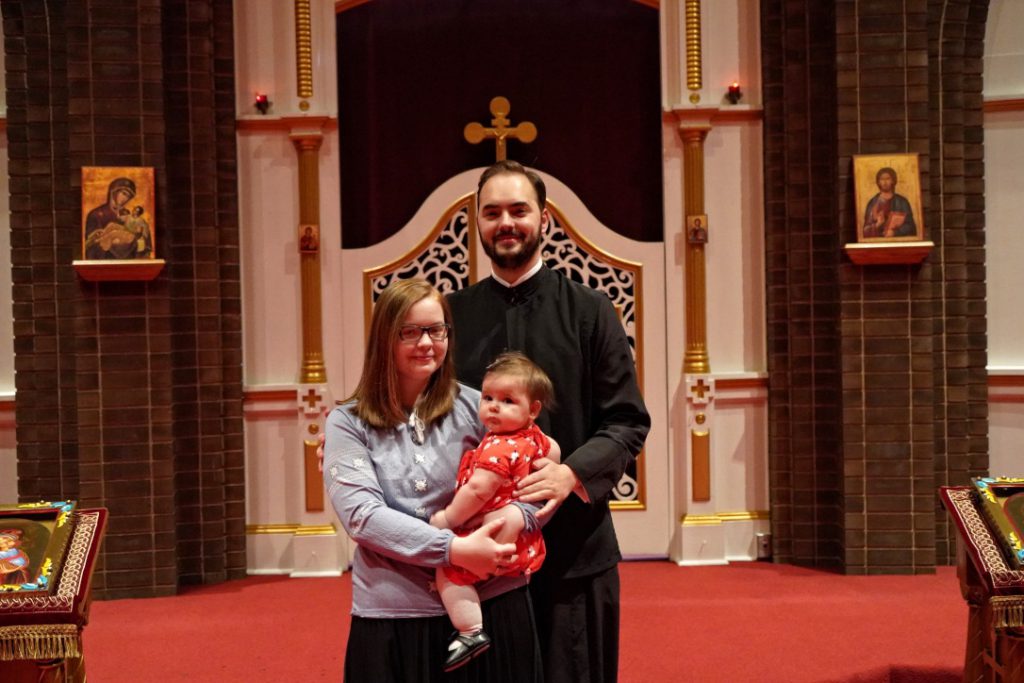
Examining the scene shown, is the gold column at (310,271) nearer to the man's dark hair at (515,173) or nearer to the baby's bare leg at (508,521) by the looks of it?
the man's dark hair at (515,173)

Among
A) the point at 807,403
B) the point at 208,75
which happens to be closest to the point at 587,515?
the point at 807,403

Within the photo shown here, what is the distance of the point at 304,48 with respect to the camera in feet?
19.8

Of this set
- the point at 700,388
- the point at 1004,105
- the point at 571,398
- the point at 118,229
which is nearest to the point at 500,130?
the point at 700,388

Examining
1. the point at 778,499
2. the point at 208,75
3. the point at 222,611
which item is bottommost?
the point at 222,611

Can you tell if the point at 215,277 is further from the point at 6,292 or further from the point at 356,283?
the point at 6,292

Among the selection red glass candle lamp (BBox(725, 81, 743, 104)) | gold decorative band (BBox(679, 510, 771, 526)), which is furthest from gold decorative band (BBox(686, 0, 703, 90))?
gold decorative band (BBox(679, 510, 771, 526))

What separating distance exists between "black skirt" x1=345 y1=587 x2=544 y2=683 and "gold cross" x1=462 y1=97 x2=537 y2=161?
4108 mm

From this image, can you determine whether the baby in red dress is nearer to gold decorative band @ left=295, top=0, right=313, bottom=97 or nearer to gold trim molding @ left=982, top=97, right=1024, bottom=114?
gold decorative band @ left=295, top=0, right=313, bottom=97

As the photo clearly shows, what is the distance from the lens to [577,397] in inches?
106

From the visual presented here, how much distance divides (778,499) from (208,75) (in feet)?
13.2

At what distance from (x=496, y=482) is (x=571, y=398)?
0.46m

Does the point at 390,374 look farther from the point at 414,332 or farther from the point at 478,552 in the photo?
the point at 478,552

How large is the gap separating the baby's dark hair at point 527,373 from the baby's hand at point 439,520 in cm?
33

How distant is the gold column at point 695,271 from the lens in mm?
A: 6090
